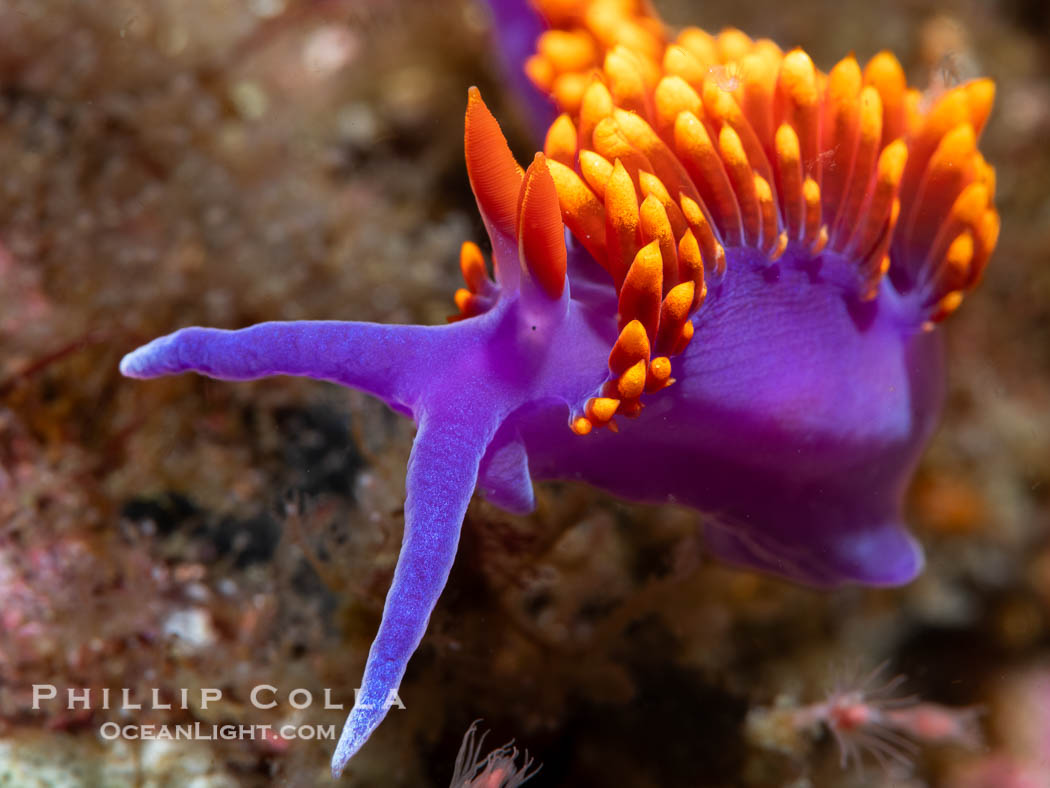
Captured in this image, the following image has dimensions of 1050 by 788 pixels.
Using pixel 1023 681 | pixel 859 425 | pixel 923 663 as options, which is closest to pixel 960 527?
pixel 923 663

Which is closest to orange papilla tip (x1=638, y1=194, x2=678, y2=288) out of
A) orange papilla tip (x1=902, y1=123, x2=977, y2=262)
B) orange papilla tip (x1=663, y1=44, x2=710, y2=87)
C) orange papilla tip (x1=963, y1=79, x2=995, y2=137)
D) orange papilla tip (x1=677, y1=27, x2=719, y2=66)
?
Result: orange papilla tip (x1=663, y1=44, x2=710, y2=87)

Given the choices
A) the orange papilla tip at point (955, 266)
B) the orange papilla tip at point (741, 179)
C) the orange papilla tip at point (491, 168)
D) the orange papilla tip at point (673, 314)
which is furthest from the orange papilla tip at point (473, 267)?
the orange papilla tip at point (955, 266)

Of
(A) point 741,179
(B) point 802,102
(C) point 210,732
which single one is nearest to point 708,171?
(A) point 741,179

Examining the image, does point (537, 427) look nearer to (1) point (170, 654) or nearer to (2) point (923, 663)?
(1) point (170, 654)

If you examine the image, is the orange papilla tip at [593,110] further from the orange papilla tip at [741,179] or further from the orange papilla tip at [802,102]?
the orange papilla tip at [802,102]

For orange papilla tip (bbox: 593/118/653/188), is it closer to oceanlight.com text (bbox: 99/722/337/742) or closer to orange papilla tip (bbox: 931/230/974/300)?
orange papilla tip (bbox: 931/230/974/300)

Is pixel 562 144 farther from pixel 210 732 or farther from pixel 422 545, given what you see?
pixel 210 732
